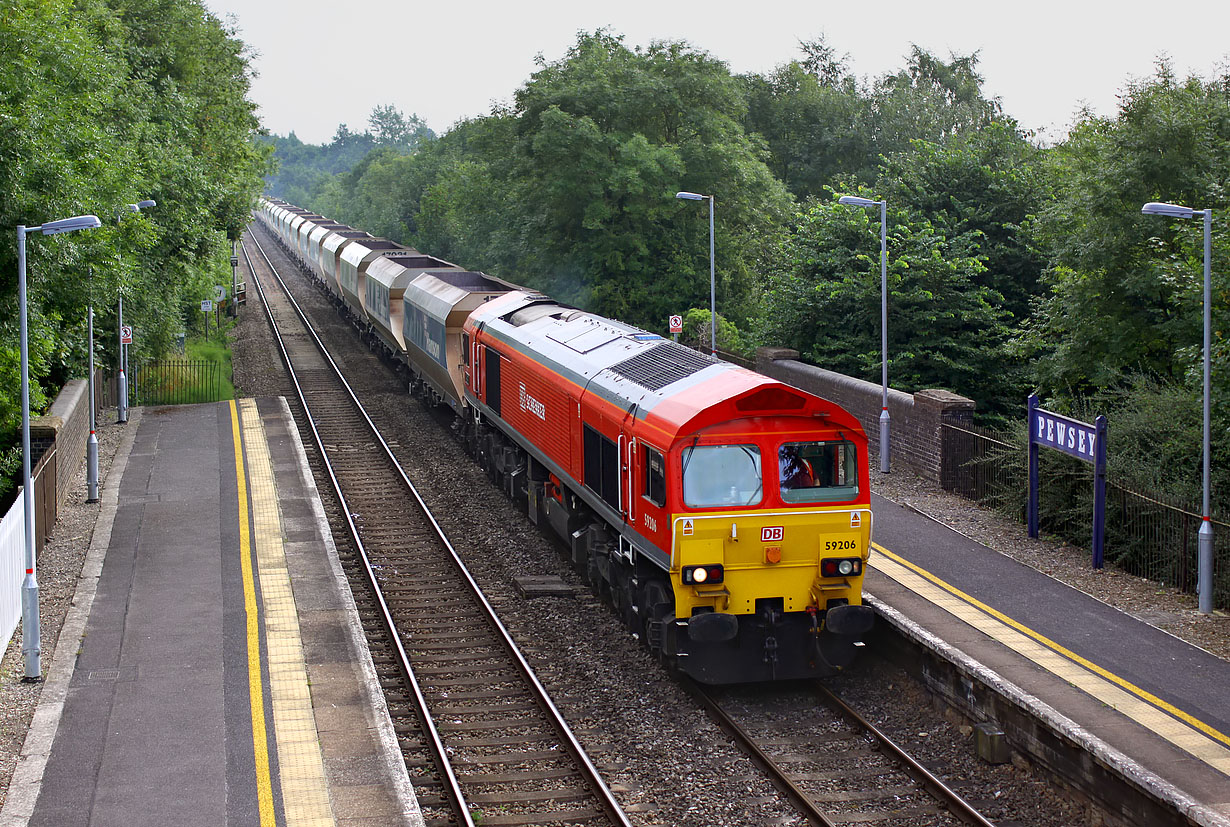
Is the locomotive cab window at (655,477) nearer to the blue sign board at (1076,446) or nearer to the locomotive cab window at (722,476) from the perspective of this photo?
the locomotive cab window at (722,476)

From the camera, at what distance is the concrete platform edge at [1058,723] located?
8836 millimetres

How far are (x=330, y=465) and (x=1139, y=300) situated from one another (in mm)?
15439

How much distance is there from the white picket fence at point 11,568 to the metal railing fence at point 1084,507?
1365 centimetres

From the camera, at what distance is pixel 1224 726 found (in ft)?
35.1

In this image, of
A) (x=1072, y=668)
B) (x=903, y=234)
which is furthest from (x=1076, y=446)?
(x=903, y=234)

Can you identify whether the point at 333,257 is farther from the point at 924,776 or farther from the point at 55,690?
→ the point at 924,776

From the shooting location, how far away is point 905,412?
22.0 meters

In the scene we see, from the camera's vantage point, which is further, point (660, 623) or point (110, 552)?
point (110, 552)

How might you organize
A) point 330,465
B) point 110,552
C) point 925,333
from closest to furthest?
point 110,552 < point 330,465 < point 925,333

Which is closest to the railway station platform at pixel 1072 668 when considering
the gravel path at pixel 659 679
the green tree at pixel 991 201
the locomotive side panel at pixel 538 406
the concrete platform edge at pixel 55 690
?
the gravel path at pixel 659 679

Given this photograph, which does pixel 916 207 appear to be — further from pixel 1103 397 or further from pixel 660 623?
pixel 660 623

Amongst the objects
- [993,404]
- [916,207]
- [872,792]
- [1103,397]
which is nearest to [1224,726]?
[872,792]

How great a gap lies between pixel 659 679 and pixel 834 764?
2660mm

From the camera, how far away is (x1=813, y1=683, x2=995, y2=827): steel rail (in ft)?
33.2
